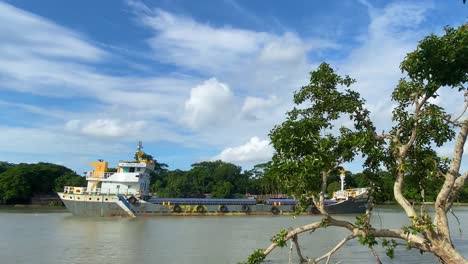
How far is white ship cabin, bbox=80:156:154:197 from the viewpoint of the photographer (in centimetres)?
4094

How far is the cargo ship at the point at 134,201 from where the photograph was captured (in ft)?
129

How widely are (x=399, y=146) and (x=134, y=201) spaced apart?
34.8 m

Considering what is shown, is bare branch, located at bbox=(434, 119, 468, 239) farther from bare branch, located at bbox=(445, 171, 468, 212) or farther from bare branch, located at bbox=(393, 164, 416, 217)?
bare branch, located at bbox=(393, 164, 416, 217)

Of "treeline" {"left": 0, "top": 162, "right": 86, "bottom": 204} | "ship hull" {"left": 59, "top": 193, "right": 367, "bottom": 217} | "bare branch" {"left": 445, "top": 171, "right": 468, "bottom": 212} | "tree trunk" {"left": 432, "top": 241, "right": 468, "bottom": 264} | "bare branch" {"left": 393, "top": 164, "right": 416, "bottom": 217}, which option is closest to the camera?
"tree trunk" {"left": 432, "top": 241, "right": 468, "bottom": 264}

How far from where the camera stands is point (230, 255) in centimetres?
1645

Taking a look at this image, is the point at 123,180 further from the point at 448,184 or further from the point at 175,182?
the point at 448,184

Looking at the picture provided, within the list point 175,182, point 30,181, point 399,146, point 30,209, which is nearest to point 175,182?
point 175,182

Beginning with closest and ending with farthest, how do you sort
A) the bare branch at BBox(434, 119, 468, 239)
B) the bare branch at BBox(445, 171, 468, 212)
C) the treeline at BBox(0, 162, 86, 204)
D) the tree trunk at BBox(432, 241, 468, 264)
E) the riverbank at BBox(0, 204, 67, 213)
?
the tree trunk at BBox(432, 241, 468, 264) < the bare branch at BBox(434, 119, 468, 239) < the bare branch at BBox(445, 171, 468, 212) < the riverbank at BBox(0, 204, 67, 213) < the treeline at BBox(0, 162, 86, 204)

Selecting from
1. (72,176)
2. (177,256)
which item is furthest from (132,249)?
(72,176)

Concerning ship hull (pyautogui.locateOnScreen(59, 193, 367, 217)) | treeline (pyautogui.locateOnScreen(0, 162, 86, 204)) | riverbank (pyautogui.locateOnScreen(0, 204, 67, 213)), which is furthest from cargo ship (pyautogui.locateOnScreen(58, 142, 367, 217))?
treeline (pyautogui.locateOnScreen(0, 162, 86, 204))

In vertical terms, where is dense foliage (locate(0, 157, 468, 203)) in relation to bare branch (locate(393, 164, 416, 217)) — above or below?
above

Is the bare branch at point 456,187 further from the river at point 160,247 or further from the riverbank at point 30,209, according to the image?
the riverbank at point 30,209

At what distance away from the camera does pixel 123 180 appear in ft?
134

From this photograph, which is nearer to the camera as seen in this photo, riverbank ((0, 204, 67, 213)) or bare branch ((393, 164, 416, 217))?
bare branch ((393, 164, 416, 217))
